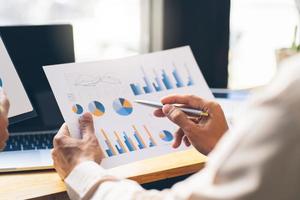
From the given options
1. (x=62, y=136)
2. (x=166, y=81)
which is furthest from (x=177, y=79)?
(x=62, y=136)

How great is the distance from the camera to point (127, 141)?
1.24 metres

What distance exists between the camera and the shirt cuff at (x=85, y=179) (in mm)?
962

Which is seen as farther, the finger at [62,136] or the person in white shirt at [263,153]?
the finger at [62,136]

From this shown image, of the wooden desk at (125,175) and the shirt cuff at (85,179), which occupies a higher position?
the shirt cuff at (85,179)

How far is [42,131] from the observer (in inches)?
57.9

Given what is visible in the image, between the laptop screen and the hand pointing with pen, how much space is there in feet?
1.13

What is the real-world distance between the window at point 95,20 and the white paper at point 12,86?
395 millimetres

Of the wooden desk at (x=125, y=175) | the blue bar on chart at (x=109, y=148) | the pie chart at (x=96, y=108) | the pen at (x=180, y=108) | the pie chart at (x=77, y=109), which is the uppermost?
the pie chart at (x=77, y=109)

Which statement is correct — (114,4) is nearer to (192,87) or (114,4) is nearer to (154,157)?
(192,87)

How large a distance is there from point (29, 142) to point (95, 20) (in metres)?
0.62

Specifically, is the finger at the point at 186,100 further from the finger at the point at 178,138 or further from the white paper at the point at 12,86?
the white paper at the point at 12,86

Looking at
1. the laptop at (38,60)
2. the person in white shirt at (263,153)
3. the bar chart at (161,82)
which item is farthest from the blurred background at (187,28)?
the person in white shirt at (263,153)

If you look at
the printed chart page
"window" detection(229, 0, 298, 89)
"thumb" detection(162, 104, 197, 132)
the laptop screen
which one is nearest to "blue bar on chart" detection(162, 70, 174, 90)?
the printed chart page

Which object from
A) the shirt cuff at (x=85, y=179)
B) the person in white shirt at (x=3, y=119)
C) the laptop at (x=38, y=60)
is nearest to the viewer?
the shirt cuff at (x=85, y=179)
